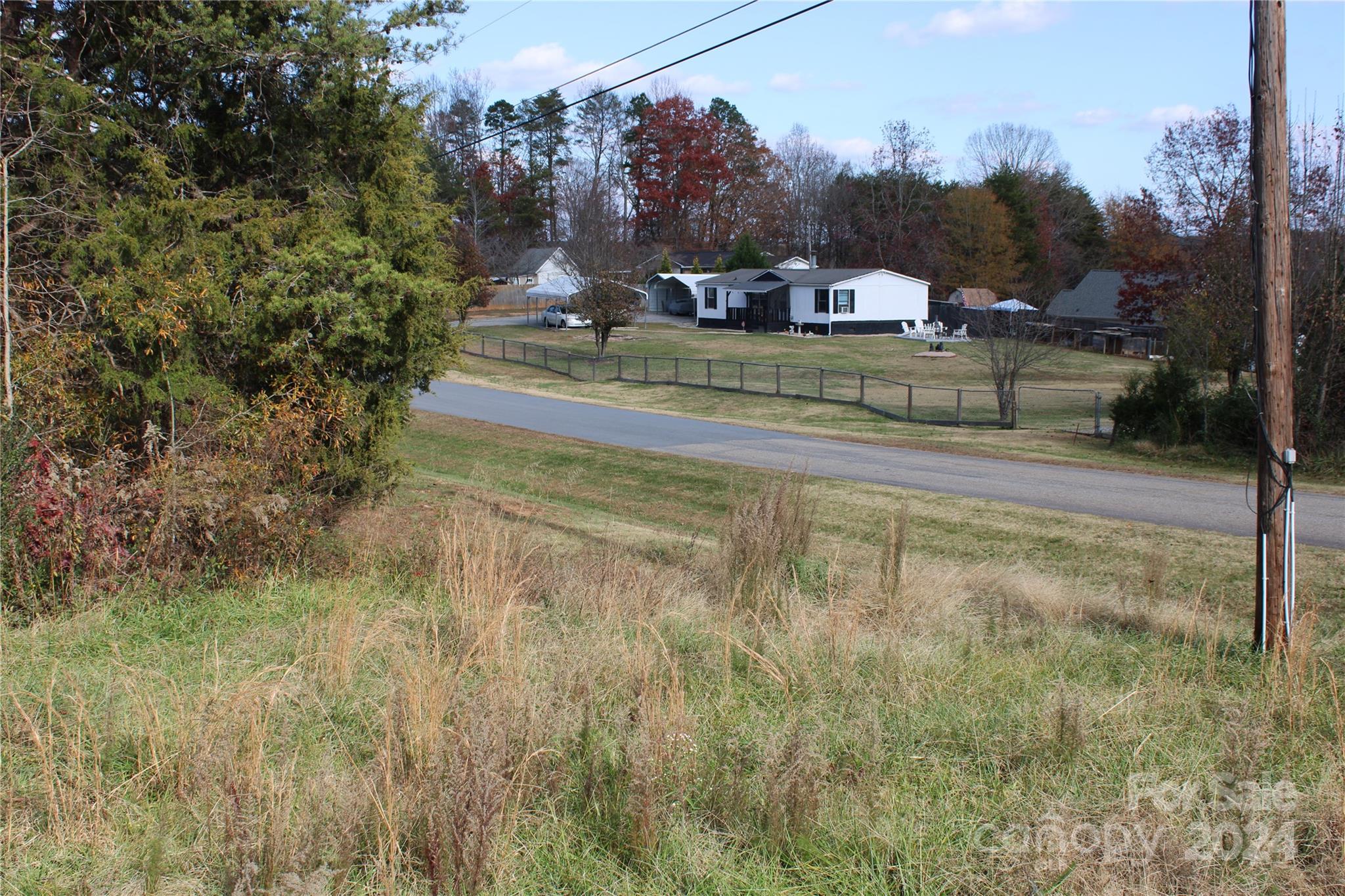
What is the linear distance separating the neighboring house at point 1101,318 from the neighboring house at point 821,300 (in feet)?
29.8

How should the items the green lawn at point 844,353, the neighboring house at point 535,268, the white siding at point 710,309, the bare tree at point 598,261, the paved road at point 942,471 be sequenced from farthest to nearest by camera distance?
the neighboring house at point 535,268 < the white siding at point 710,309 < the bare tree at point 598,261 < the green lawn at point 844,353 < the paved road at point 942,471

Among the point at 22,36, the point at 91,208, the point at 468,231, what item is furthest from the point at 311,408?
the point at 468,231

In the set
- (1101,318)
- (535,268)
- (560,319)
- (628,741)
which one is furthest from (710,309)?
(628,741)

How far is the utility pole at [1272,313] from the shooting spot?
7.11 meters

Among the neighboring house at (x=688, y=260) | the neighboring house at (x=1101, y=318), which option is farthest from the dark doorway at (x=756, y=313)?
the neighboring house at (x=1101, y=318)

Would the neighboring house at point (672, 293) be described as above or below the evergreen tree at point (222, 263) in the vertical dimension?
above

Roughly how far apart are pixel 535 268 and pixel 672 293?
605 inches

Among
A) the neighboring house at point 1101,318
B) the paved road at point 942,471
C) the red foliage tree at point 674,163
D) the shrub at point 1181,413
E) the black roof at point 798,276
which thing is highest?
the red foliage tree at point 674,163

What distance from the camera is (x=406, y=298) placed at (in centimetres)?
1039

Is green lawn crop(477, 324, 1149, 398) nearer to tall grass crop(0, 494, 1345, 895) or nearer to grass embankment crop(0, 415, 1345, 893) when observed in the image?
grass embankment crop(0, 415, 1345, 893)

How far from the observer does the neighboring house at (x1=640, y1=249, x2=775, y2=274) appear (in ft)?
270

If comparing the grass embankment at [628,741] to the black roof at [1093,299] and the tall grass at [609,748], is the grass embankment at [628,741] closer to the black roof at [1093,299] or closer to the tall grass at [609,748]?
the tall grass at [609,748]

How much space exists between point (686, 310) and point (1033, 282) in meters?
24.6

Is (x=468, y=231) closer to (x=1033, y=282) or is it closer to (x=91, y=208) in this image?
(x=1033, y=282)
